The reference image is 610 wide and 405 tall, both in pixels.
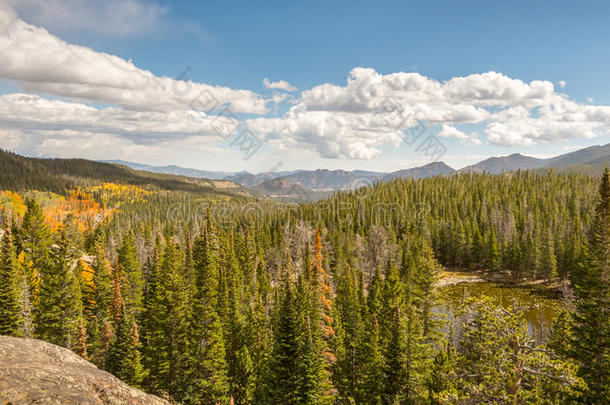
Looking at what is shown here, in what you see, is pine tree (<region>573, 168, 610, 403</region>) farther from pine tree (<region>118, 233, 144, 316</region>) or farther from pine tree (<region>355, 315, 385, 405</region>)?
pine tree (<region>118, 233, 144, 316</region>)

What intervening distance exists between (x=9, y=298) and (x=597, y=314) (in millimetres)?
53602

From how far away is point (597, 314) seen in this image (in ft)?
69.7

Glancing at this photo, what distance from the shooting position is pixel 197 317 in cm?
3619

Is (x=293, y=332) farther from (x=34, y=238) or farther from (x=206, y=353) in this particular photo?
(x=34, y=238)

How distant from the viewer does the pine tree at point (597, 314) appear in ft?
65.7

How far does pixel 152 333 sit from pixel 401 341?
27.8 metres

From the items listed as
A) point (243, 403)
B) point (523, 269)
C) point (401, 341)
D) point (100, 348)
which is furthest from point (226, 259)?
point (523, 269)

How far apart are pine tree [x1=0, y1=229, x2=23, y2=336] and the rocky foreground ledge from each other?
2772 cm

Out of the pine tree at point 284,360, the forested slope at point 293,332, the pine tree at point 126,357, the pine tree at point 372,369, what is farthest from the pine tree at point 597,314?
the pine tree at point 126,357

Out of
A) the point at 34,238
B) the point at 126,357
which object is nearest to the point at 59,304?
the point at 126,357

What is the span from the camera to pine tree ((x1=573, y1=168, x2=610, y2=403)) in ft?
65.7

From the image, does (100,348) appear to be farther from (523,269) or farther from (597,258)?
(523,269)

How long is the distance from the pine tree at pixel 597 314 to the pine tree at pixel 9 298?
167ft

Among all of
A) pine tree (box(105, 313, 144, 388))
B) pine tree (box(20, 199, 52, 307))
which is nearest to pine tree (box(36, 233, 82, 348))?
pine tree (box(105, 313, 144, 388))
